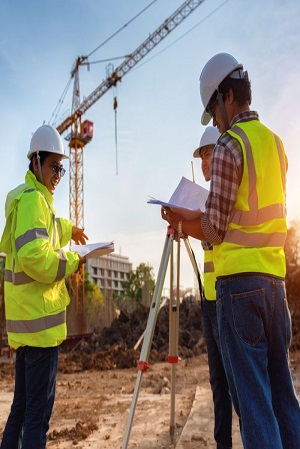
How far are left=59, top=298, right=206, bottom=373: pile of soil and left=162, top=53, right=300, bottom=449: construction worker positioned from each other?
7.78 metres

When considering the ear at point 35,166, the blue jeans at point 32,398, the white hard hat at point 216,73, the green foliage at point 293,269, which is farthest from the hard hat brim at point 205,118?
the green foliage at point 293,269

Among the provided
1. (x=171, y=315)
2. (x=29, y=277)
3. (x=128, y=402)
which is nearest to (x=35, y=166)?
(x=29, y=277)

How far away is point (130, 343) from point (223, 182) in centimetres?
1095

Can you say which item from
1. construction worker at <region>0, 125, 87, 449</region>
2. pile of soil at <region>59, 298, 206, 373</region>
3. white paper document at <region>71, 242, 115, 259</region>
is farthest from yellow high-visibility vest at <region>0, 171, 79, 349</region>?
pile of soil at <region>59, 298, 206, 373</region>

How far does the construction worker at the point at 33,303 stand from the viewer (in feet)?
7.32

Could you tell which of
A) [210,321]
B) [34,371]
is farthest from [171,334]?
[34,371]

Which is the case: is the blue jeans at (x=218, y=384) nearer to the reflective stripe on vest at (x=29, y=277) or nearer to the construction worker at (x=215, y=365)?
the construction worker at (x=215, y=365)

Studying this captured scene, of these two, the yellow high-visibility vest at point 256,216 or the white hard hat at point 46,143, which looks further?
the white hard hat at point 46,143

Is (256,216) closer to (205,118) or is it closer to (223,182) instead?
(223,182)

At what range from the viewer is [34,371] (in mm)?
2240

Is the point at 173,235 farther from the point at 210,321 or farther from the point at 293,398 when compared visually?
the point at 293,398

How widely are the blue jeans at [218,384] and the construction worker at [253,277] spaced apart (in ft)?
3.17

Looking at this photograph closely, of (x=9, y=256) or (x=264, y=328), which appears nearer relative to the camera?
(x=264, y=328)

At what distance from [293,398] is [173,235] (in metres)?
1.45
